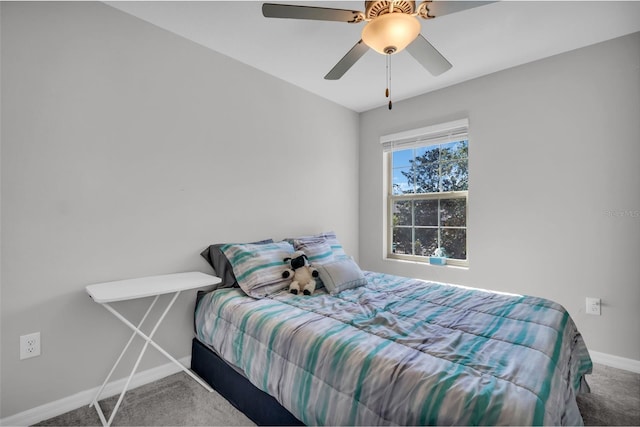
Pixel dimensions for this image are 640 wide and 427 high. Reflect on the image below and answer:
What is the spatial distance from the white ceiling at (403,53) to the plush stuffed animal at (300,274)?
1653 mm

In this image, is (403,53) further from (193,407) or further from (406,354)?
(193,407)

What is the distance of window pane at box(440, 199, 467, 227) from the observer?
126 inches

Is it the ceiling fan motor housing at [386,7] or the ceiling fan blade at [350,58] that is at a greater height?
the ceiling fan motor housing at [386,7]

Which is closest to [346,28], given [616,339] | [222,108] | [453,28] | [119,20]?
[453,28]

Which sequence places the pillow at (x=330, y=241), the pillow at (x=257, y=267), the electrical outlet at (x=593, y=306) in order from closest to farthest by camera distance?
the pillow at (x=257, y=267), the electrical outlet at (x=593, y=306), the pillow at (x=330, y=241)

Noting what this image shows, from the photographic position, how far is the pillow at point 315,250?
2559mm

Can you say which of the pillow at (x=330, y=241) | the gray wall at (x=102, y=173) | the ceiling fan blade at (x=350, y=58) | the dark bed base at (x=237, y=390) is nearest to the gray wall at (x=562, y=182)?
the pillow at (x=330, y=241)

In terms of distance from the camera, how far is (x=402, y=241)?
3693mm

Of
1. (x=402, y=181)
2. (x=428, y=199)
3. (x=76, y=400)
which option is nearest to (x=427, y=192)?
(x=428, y=199)

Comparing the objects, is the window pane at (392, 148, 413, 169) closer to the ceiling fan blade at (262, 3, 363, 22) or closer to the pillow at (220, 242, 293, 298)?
the pillow at (220, 242, 293, 298)

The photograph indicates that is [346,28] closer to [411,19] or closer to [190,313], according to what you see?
[411,19]

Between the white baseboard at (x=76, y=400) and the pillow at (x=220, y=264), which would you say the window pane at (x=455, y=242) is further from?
the white baseboard at (x=76, y=400)

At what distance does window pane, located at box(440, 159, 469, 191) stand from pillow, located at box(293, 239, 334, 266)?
4.97 feet

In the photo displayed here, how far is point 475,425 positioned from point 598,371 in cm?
210
